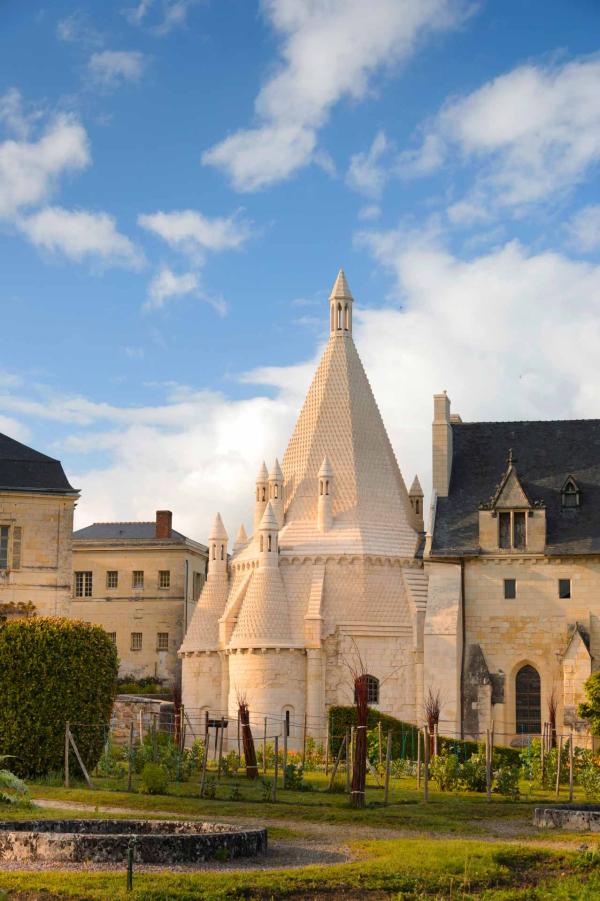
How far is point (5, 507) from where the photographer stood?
2238 inches

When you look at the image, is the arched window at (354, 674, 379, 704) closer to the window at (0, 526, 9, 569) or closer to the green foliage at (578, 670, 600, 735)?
the green foliage at (578, 670, 600, 735)

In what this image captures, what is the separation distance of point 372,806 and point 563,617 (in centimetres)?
2628

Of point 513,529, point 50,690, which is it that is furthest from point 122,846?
point 513,529

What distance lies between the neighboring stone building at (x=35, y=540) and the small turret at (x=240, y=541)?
10096 mm

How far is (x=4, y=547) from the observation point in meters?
56.6

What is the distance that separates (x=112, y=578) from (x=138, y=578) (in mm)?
1472

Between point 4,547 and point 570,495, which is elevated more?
point 570,495

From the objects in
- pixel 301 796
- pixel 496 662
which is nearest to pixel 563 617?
pixel 496 662

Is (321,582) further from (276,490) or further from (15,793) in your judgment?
(15,793)

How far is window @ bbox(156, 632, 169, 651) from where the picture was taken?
78.1 m

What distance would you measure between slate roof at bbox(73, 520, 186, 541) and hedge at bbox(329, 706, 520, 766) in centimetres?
2746

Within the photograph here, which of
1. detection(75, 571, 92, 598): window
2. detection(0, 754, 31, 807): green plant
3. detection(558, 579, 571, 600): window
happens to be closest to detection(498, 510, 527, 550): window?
detection(558, 579, 571, 600): window

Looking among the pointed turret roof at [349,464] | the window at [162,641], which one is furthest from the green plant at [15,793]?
the window at [162,641]

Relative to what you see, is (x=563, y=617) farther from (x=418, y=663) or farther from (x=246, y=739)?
(x=246, y=739)
